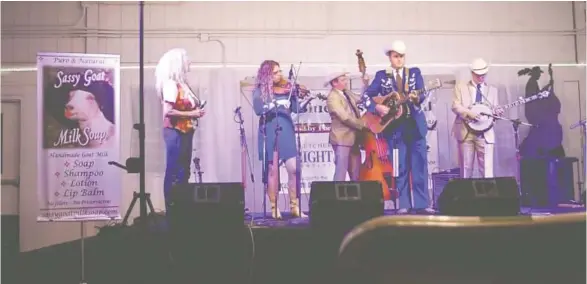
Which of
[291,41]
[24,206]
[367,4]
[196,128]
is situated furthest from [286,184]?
[24,206]

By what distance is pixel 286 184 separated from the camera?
5.75m

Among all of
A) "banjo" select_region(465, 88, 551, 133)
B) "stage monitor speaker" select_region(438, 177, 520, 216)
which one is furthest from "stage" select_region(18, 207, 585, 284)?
"banjo" select_region(465, 88, 551, 133)

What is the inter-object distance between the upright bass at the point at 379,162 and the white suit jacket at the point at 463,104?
40.2 inches

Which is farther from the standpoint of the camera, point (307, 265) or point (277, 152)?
point (277, 152)

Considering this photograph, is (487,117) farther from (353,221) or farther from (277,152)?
(353,221)

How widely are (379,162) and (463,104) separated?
52.1 inches

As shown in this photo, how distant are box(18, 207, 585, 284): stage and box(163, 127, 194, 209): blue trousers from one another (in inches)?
67.1

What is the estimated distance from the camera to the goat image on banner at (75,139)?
13.9 ft

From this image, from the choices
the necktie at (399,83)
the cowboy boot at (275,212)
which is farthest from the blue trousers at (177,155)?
the necktie at (399,83)

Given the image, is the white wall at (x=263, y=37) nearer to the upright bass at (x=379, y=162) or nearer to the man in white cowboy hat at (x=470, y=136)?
the man in white cowboy hat at (x=470, y=136)

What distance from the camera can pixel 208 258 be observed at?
378cm

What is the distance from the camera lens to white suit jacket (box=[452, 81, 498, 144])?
19.7 ft

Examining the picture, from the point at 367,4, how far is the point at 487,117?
82.4 inches

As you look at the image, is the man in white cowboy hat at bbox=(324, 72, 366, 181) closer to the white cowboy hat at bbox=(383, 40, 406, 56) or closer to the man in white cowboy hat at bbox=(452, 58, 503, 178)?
the white cowboy hat at bbox=(383, 40, 406, 56)
